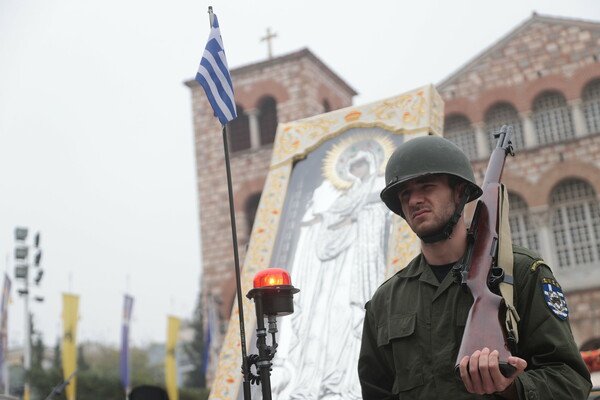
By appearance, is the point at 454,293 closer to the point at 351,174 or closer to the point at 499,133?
the point at 499,133

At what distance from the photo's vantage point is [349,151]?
808 cm

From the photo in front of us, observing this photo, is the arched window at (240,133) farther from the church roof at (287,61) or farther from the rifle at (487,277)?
the rifle at (487,277)

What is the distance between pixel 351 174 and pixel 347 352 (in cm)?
214

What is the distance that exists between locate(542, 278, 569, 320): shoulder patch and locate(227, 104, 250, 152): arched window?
22138mm

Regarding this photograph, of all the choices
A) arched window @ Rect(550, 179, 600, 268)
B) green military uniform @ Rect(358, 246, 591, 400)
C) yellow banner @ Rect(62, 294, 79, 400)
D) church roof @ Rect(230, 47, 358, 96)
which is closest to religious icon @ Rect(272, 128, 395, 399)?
green military uniform @ Rect(358, 246, 591, 400)

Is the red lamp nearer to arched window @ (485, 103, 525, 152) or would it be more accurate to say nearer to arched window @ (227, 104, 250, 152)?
arched window @ (485, 103, 525, 152)

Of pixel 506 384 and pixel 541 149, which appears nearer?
pixel 506 384

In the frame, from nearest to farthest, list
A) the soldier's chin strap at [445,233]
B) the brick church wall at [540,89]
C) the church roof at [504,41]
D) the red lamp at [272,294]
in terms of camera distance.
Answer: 1. the soldier's chin strap at [445,233]
2. the red lamp at [272,294]
3. the brick church wall at [540,89]
4. the church roof at [504,41]

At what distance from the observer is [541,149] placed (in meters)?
20.9

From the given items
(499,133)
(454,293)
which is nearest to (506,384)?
(454,293)

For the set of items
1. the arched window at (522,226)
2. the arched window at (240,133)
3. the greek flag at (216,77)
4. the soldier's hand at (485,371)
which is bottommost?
the soldier's hand at (485,371)

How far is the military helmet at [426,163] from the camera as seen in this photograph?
2873 millimetres

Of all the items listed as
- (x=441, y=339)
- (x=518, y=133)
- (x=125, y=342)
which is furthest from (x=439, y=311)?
(x=518, y=133)

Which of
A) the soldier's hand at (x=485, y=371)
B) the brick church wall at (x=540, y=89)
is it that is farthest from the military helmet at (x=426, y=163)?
the brick church wall at (x=540, y=89)
